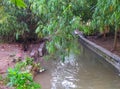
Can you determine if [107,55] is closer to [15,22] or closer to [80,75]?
[80,75]

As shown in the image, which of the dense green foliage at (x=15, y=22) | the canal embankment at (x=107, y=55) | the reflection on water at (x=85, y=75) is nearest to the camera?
the reflection on water at (x=85, y=75)

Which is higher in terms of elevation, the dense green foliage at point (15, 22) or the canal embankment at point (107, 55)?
the dense green foliage at point (15, 22)

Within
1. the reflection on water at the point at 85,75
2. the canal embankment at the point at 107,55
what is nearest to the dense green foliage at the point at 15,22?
the canal embankment at the point at 107,55

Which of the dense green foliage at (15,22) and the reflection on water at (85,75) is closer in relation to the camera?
the reflection on water at (85,75)

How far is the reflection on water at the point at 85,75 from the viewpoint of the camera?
707 cm

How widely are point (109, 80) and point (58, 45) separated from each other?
2108 millimetres

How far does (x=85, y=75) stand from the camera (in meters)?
8.34

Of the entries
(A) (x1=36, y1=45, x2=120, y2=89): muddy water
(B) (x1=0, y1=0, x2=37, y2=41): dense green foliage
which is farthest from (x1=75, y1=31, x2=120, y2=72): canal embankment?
(B) (x1=0, y1=0, x2=37, y2=41): dense green foliage

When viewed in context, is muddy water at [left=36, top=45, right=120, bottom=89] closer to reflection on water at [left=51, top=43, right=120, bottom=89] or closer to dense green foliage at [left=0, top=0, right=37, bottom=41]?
reflection on water at [left=51, top=43, right=120, bottom=89]

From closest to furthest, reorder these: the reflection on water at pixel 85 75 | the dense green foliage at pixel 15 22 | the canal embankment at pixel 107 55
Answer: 1. the reflection on water at pixel 85 75
2. the canal embankment at pixel 107 55
3. the dense green foliage at pixel 15 22

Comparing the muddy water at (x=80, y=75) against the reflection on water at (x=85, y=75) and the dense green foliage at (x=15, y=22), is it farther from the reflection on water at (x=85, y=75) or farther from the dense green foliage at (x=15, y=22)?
the dense green foliage at (x=15, y=22)

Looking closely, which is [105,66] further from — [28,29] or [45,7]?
[28,29]

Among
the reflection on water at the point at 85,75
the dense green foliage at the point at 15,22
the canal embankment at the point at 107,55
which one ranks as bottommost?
the reflection on water at the point at 85,75

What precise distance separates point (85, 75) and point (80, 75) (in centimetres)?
18
